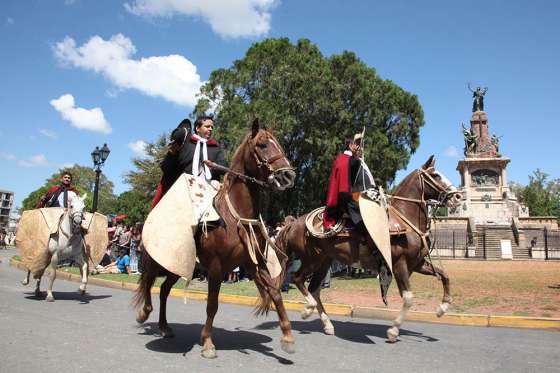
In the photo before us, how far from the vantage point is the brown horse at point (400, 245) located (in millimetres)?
6656

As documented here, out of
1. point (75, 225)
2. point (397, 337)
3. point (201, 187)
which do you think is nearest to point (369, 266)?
point (397, 337)

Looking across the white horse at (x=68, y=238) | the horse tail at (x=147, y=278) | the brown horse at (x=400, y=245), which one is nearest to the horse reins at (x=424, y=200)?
the brown horse at (x=400, y=245)

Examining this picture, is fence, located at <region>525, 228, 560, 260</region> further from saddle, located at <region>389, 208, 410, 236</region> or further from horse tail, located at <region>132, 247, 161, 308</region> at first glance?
horse tail, located at <region>132, 247, 161, 308</region>

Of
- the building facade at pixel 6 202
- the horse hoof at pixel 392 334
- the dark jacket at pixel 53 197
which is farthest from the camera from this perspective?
the building facade at pixel 6 202

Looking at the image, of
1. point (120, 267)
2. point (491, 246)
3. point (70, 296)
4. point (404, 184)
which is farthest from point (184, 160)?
point (491, 246)

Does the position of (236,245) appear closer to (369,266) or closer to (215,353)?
(215,353)

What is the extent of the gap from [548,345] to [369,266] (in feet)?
9.14

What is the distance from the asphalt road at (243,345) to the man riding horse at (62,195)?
2.59 meters

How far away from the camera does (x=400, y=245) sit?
6.67 metres

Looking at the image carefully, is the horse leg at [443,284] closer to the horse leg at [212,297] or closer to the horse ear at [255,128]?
the horse leg at [212,297]

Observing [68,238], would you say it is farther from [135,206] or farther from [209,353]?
[135,206]

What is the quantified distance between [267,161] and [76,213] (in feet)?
20.0

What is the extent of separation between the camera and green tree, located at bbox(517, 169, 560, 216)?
6606 centimetres

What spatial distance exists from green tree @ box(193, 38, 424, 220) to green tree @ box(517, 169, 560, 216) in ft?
156
